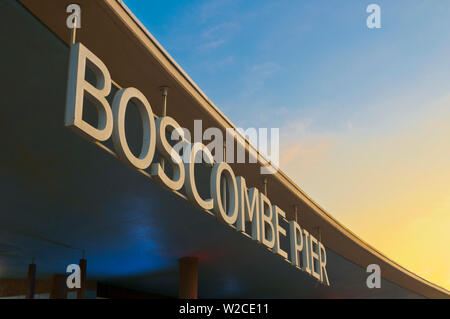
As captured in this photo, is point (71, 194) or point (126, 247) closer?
point (71, 194)

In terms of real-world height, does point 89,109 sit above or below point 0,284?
above

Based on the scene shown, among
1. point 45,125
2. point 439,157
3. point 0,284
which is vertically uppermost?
point 439,157

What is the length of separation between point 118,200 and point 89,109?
12.2ft

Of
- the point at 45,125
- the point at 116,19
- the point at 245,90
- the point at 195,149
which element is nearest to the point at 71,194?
the point at 45,125

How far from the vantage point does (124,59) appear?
6.10 metres

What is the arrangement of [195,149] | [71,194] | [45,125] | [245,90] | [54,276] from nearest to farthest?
[195,149] → [45,125] → [71,194] → [245,90] → [54,276]

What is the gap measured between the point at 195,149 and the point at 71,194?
429 cm

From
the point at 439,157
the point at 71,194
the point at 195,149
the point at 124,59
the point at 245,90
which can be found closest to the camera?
the point at 124,59

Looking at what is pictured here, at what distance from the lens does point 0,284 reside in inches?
722

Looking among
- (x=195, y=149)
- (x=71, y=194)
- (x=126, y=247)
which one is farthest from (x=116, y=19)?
(x=126, y=247)

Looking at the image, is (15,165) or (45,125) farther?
(15,165)

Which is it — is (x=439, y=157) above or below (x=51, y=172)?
above

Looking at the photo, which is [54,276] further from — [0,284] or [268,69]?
[268,69]

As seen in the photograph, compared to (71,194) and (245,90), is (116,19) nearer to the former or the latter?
(71,194)
